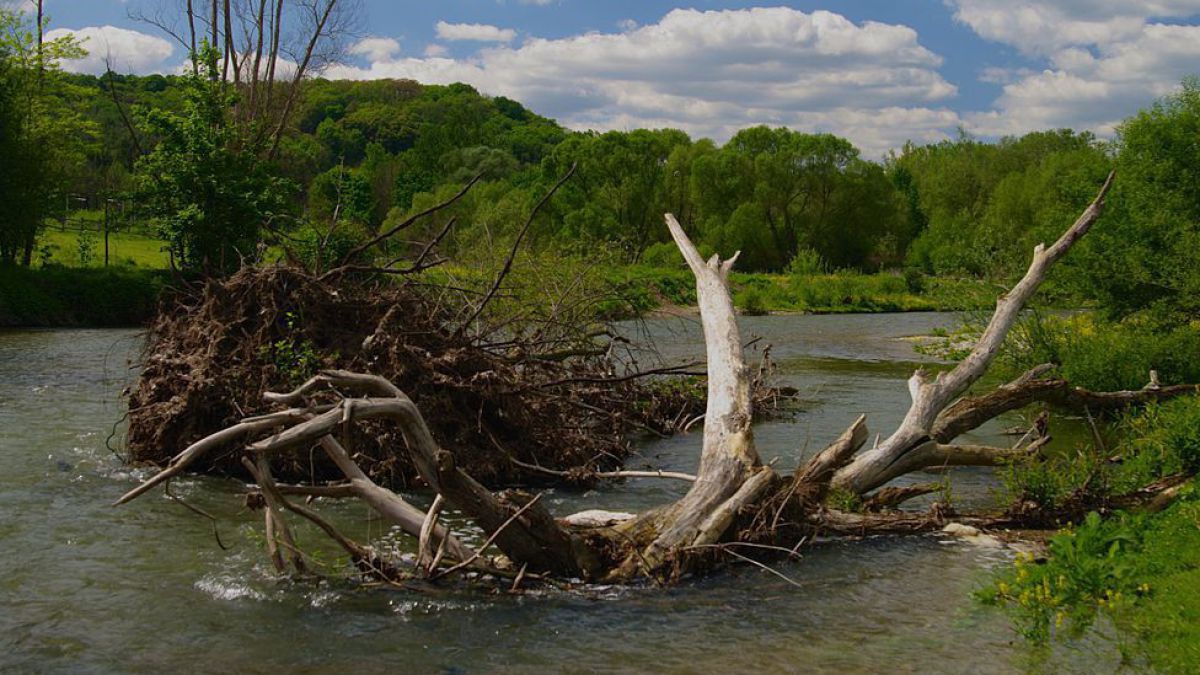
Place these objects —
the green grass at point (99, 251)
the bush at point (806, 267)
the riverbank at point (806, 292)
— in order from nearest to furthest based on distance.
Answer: the green grass at point (99, 251), the riverbank at point (806, 292), the bush at point (806, 267)

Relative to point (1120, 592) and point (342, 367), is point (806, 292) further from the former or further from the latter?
point (1120, 592)

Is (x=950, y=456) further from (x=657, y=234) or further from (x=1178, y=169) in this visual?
(x=657, y=234)

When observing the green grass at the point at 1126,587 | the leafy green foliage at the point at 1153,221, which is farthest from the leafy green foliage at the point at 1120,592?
the leafy green foliage at the point at 1153,221

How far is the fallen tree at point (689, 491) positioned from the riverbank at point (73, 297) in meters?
24.0

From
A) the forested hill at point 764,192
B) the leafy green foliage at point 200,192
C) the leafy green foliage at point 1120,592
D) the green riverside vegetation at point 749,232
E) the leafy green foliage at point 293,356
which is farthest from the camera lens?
the forested hill at point 764,192

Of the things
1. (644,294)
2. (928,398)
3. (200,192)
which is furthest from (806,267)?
(928,398)

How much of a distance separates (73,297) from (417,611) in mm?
28893

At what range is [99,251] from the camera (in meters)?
43.0

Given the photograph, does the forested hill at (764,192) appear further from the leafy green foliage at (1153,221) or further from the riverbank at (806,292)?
the leafy green foliage at (1153,221)

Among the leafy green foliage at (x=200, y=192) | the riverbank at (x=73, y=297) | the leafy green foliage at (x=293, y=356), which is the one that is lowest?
the riverbank at (x=73, y=297)

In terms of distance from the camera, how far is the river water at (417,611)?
21.5 feet

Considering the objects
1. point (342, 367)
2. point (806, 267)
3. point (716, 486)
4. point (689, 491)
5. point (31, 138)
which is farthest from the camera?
point (806, 267)

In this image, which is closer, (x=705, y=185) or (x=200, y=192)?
(x=200, y=192)

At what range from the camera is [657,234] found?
77.7 m
